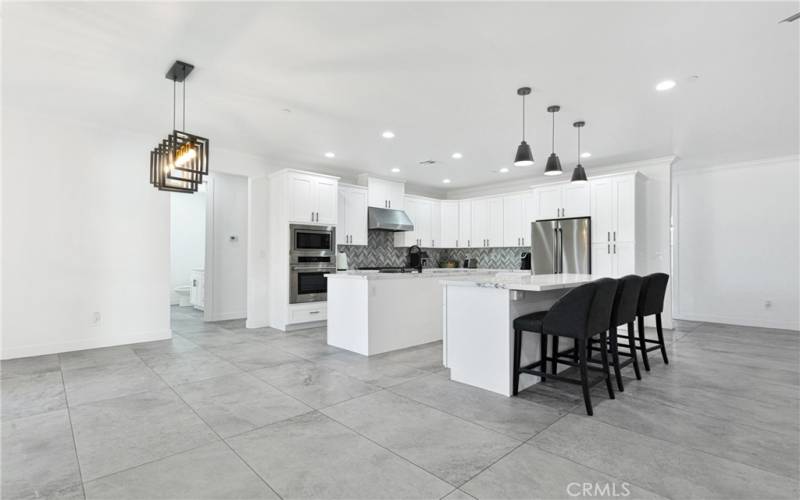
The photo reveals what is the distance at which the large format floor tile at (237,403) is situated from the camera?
8.25 ft

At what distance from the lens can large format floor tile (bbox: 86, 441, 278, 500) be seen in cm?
175

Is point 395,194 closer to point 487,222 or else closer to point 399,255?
point 399,255

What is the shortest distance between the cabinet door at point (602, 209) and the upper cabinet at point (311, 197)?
162 inches

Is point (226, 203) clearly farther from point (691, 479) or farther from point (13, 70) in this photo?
point (691, 479)

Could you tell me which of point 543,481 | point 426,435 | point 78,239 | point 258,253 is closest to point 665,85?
point 543,481

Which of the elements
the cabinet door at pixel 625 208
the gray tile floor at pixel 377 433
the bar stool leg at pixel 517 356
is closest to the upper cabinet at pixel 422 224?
the cabinet door at pixel 625 208

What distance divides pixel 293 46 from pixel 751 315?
7450mm

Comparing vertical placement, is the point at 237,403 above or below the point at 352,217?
below

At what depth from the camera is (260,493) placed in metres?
1.76

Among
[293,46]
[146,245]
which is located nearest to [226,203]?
[146,245]

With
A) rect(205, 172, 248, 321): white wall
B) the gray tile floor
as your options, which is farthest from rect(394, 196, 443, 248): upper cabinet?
the gray tile floor

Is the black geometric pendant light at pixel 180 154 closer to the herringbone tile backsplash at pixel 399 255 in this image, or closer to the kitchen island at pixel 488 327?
the kitchen island at pixel 488 327

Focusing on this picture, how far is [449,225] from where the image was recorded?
8375 millimetres

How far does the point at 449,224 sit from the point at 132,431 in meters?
→ 6.78
